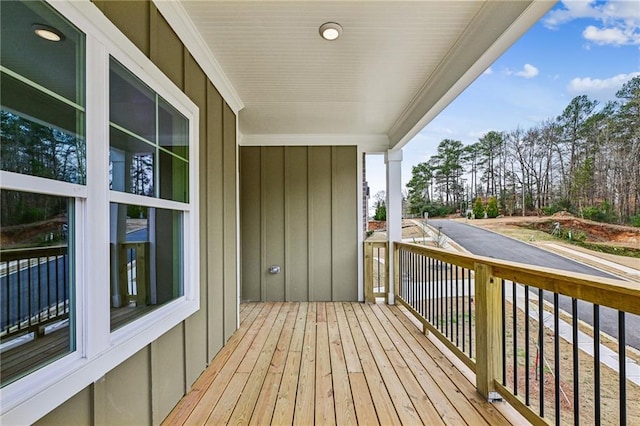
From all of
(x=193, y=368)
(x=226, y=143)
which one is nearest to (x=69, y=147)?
(x=193, y=368)

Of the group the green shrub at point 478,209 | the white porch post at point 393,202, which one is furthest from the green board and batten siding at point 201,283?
the green shrub at point 478,209

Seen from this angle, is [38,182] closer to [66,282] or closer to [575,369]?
[66,282]

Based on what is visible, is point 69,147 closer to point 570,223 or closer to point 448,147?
point 570,223

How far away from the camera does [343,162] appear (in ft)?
15.3

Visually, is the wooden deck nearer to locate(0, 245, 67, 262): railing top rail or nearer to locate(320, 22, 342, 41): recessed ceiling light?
locate(0, 245, 67, 262): railing top rail

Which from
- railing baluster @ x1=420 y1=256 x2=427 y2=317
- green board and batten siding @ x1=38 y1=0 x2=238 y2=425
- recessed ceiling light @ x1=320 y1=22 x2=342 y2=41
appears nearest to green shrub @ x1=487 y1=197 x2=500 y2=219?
railing baluster @ x1=420 y1=256 x2=427 y2=317

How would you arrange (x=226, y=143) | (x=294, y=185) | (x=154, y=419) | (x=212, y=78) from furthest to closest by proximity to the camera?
(x=294, y=185) < (x=226, y=143) < (x=212, y=78) < (x=154, y=419)

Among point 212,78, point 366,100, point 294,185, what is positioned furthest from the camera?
point 294,185

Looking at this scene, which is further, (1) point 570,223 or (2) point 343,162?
(2) point 343,162

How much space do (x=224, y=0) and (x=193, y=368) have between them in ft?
8.10

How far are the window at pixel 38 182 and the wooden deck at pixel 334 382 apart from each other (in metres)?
1.08

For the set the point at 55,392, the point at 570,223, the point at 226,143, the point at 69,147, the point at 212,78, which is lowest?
the point at 55,392

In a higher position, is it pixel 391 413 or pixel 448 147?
pixel 448 147

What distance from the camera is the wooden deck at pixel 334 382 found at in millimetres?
1824
